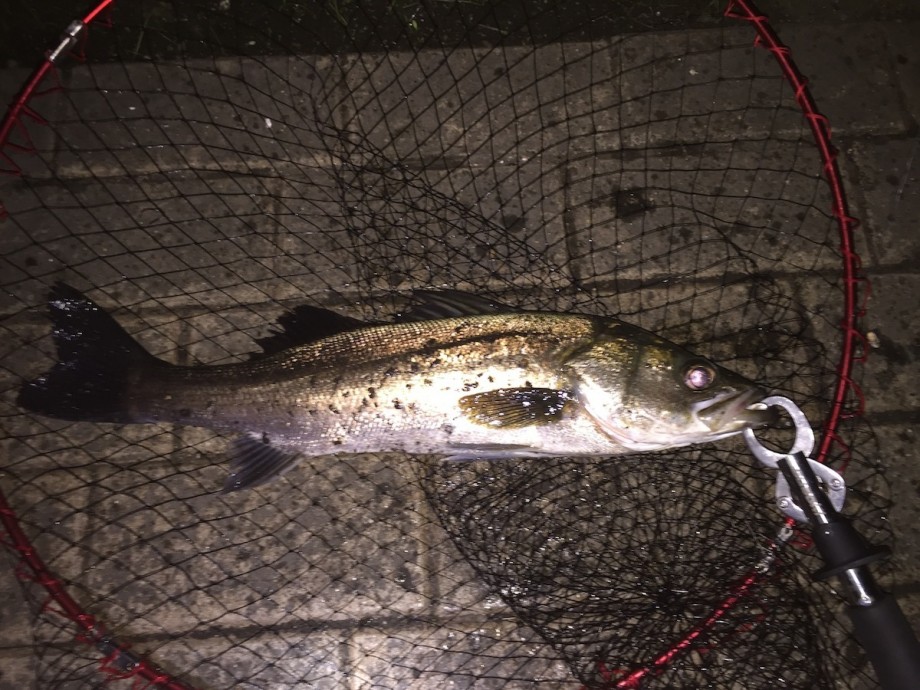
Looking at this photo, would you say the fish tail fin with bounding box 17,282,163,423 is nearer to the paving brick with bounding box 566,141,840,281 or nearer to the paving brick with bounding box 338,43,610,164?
the paving brick with bounding box 338,43,610,164

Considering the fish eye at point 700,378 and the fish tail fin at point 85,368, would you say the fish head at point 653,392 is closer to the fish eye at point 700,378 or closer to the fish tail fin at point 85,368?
the fish eye at point 700,378

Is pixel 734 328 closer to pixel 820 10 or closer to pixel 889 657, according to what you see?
pixel 889 657

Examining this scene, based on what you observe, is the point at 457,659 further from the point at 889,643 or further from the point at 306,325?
the point at 889,643

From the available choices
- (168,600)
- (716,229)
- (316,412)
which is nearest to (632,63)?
(716,229)

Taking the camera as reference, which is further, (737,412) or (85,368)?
(85,368)

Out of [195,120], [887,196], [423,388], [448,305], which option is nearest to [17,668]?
[423,388]

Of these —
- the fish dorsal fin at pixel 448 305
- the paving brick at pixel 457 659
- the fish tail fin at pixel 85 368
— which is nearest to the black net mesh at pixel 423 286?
the paving brick at pixel 457 659
